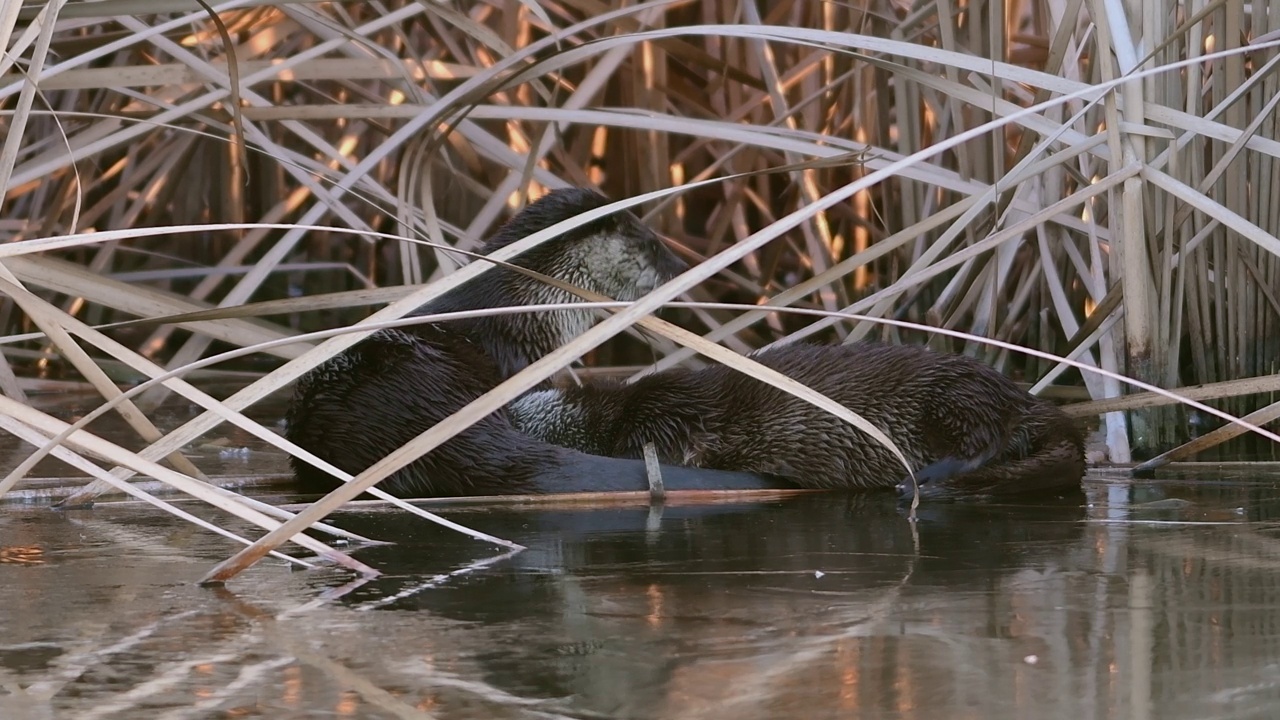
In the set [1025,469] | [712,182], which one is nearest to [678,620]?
[712,182]

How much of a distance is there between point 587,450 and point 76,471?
1.08 metres

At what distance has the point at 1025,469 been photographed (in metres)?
2.90

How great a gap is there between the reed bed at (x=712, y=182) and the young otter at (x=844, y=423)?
0.15m

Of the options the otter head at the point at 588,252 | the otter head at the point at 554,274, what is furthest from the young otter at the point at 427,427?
the otter head at the point at 588,252

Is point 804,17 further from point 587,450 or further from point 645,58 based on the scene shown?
point 587,450

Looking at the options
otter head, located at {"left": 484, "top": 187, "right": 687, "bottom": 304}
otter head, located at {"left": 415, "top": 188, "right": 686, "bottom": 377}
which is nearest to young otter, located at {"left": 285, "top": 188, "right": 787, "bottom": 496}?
otter head, located at {"left": 415, "top": 188, "right": 686, "bottom": 377}

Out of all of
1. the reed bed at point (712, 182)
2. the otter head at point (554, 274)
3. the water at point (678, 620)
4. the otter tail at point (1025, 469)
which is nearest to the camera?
the water at point (678, 620)

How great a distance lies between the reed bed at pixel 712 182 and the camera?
240cm

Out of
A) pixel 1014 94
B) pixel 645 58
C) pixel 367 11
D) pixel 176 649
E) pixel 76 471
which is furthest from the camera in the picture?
pixel 367 11

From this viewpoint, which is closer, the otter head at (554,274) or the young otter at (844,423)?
the young otter at (844,423)

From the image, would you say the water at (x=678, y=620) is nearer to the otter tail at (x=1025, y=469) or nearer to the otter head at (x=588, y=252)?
the otter tail at (x=1025, y=469)

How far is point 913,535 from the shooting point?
249 centimetres

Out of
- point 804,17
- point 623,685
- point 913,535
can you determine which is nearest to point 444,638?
point 623,685

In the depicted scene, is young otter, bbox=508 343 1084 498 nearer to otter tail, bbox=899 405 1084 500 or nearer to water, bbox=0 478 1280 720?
otter tail, bbox=899 405 1084 500
